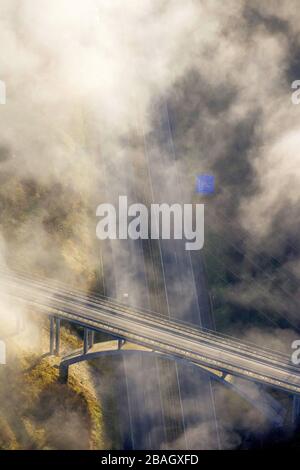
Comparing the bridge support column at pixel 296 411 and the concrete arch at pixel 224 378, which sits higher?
the concrete arch at pixel 224 378

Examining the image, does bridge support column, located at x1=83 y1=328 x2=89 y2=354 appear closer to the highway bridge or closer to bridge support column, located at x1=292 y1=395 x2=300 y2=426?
the highway bridge

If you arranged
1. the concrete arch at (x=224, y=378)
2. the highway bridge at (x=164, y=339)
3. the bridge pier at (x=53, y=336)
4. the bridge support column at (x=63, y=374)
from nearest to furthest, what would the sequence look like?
the highway bridge at (x=164, y=339), the concrete arch at (x=224, y=378), the bridge pier at (x=53, y=336), the bridge support column at (x=63, y=374)

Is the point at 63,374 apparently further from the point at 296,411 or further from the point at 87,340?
the point at 296,411

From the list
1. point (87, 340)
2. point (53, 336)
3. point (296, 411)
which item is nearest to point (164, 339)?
point (87, 340)

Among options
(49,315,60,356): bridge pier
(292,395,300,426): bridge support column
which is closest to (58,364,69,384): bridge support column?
(49,315,60,356): bridge pier

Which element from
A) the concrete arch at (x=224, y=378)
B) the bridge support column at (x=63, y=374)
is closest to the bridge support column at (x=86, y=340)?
the concrete arch at (x=224, y=378)

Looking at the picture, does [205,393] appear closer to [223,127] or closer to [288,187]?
[288,187]

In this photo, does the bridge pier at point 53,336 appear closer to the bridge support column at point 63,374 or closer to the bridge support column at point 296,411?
the bridge support column at point 63,374
